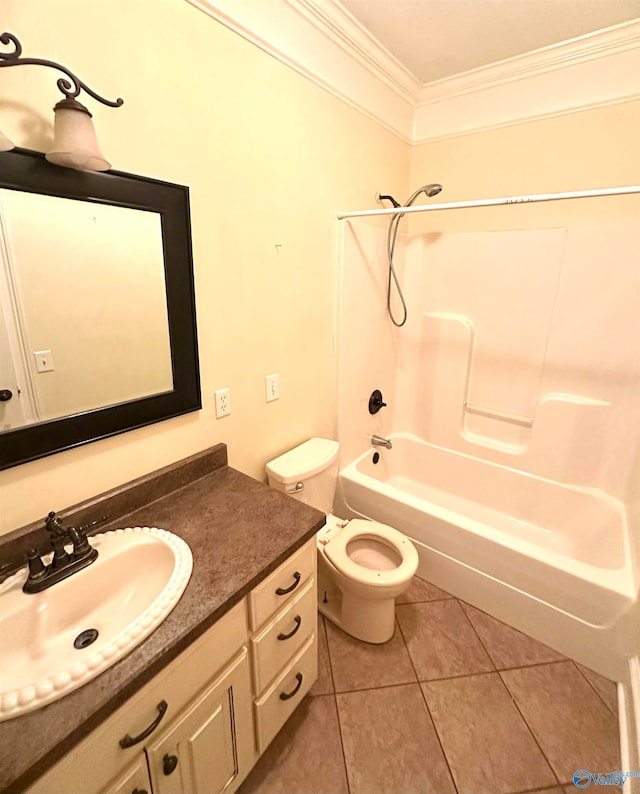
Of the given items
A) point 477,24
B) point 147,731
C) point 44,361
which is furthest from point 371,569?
point 477,24

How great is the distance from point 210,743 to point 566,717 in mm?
1316

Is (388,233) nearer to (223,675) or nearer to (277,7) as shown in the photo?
(277,7)

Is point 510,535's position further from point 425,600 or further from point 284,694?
point 284,694

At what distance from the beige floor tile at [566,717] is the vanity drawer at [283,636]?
0.91 meters

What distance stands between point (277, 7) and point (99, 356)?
1333 millimetres

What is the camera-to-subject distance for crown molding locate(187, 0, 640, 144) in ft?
4.19

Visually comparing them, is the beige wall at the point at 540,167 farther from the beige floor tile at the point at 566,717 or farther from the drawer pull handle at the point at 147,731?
the drawer pull handle at the point at 147,731

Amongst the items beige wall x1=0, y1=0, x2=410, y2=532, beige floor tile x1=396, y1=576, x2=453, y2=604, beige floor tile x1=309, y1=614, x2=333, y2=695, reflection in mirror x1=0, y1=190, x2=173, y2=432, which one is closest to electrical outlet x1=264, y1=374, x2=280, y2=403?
beige wall x1=0, y1=0, x2=410, y2=532

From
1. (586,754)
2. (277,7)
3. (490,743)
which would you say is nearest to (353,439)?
(490,743)

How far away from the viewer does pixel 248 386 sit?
148cm

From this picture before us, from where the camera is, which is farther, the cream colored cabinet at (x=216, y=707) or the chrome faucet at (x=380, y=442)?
the chrome faucet at (x=380, y=442)

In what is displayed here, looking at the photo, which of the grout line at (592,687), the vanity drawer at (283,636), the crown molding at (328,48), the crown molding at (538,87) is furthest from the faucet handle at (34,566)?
the crown molding at (538,87)

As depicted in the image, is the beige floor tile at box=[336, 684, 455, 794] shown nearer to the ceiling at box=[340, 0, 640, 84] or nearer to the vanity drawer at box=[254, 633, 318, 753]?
the vanity drawer at box=[254, 633, 318, 753]

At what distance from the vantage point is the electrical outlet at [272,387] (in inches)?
61.2
